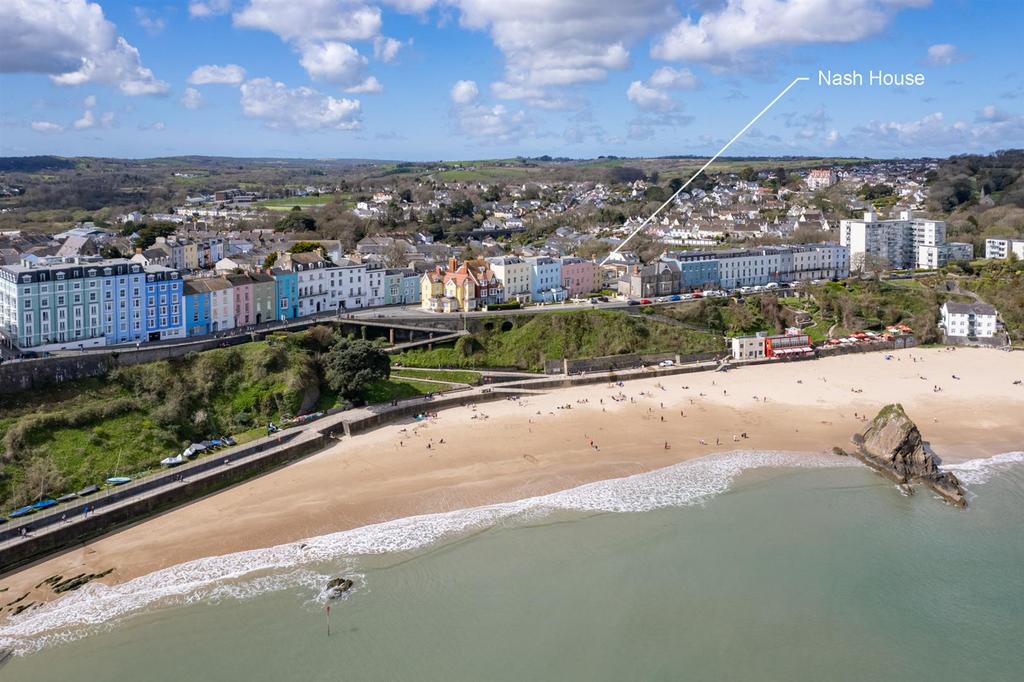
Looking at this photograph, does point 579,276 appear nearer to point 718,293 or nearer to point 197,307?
point 718,293

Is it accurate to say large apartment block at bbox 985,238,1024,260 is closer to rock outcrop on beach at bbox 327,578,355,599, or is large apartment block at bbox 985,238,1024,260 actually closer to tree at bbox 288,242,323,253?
tree at bbox 288,242,323,253

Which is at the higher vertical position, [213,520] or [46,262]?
[46,262]

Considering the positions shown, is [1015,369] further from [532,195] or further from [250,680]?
[532,195]

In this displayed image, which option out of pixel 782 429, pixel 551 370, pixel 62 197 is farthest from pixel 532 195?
pixel 782 429

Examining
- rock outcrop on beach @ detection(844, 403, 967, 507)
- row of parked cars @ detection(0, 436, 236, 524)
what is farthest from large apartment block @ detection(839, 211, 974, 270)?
row of parked cars @ detection(0, 436, 236, 524)

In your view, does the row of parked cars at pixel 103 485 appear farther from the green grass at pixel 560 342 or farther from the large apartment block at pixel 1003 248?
the large apartment block at pixel 1003 248

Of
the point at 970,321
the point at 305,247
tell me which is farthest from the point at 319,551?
the point at 970,321

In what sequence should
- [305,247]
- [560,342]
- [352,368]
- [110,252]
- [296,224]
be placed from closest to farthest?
1. [352,368]
2. [560,342]
3. [110,252]
4. [305,247]
5. [296,224]
